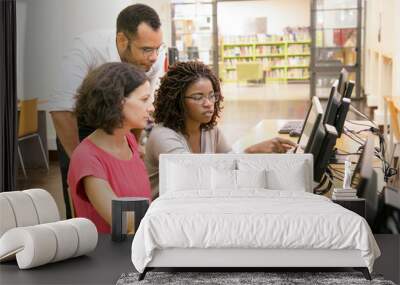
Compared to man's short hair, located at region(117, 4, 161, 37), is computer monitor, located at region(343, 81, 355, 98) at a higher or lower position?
lower

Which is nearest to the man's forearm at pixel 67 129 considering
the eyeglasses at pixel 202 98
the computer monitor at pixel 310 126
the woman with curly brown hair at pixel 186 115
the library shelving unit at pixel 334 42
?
the woman with curly brown hair at pixel 186 115

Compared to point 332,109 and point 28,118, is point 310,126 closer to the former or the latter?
point 332,109

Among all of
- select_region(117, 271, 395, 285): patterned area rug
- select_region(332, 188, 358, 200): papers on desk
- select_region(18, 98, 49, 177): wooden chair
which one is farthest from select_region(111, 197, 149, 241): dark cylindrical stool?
select_region(18, 98, 49, 177): wooden chair

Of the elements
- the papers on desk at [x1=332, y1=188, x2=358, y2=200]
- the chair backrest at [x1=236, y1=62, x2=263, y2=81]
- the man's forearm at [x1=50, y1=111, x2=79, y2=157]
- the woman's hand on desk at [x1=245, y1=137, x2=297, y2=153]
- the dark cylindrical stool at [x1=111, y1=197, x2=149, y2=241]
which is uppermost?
the chair backrest at [x1=236, y1=62, x2=263, y2=81]

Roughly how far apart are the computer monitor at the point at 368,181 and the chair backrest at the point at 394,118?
171 millimetres

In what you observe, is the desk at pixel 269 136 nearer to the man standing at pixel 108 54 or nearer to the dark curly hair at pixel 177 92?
the dark curly hair at pixel 177 92

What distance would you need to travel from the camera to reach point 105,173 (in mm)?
6293

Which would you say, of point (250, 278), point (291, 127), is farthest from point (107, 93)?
point (250, 278)

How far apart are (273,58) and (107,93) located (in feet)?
4.17

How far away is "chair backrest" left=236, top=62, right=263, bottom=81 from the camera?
649cm

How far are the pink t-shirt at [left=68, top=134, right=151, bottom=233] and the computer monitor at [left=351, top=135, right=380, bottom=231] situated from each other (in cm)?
152

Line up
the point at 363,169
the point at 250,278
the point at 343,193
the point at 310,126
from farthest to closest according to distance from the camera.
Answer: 1. the point at 363,169
2. the point at 310,126
3. the point at 343,193
4. the point at 250,278

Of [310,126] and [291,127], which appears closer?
[310,126]

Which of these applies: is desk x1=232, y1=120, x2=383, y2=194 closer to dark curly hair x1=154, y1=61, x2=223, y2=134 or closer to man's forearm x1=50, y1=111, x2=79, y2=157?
dark curly hair x1=154, y1=61, x2=223, y2=134
